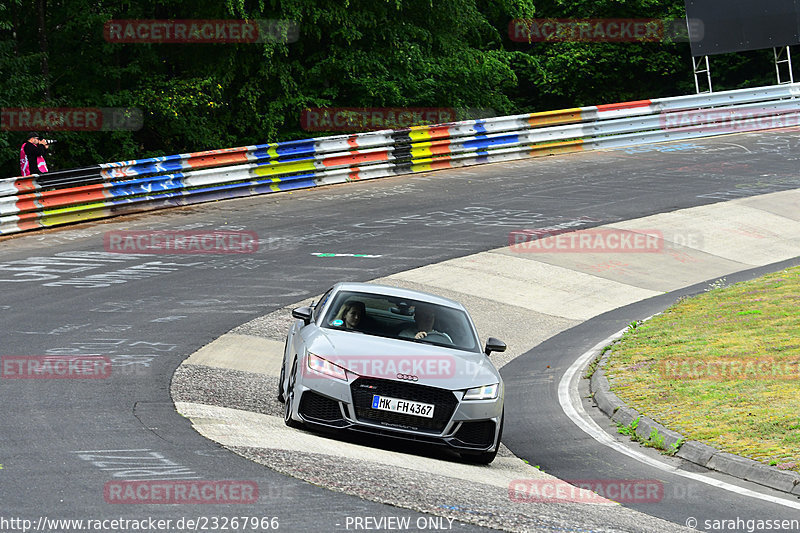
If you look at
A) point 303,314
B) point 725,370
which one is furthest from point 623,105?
point 303,314

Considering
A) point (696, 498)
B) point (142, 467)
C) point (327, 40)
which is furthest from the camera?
point (327, 40)

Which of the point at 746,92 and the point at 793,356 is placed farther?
the point at 746,92

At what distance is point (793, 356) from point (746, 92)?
68.8 ft

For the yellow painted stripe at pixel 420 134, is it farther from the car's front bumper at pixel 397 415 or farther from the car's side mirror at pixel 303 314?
the car's front bumper at pixel 397 415

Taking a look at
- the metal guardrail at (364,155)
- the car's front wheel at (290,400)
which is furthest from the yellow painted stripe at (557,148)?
the car's front wheel at (290,400)

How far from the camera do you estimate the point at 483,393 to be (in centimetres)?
945

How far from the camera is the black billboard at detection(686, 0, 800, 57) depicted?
33.7 metres

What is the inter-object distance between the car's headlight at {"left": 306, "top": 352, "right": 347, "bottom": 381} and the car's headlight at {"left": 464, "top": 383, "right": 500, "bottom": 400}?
3.82ft

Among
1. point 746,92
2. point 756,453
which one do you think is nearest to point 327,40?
point 746,92

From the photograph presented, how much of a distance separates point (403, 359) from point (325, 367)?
0.75 metres

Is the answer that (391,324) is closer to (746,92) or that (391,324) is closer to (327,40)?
(327,40)

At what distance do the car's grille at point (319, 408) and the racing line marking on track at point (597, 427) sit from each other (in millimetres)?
3115

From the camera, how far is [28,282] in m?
16.1

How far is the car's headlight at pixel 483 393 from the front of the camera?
30.8 feet
